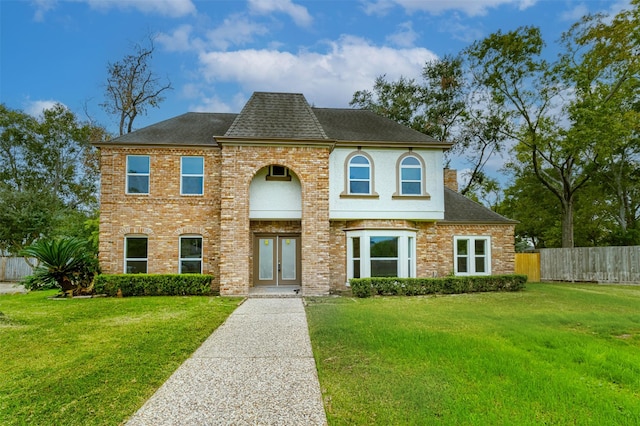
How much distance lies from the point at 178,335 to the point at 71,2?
45.8 feet

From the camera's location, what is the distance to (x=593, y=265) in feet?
74.4

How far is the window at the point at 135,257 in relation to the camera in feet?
54.2

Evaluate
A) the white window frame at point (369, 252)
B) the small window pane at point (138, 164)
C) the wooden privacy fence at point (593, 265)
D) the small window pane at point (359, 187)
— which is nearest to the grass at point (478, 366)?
the white window frame at point (369, 252)

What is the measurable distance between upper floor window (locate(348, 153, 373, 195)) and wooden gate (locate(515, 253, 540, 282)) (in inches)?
527

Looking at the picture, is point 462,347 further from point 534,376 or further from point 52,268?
point 52,268

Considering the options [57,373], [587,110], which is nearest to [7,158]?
[57,373]

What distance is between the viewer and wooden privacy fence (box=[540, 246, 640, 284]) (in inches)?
837

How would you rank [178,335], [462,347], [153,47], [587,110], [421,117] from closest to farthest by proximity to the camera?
[462,347] < [178,335] < [587,110] < [153,47] < [421,117]

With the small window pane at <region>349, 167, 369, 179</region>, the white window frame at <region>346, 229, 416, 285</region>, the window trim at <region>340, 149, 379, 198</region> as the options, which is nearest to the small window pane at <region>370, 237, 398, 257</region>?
the white window frame at <region>346, 229, 416, 285</region>

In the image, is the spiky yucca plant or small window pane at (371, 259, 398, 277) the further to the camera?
Result: small window pane at (371, 259, 398, 277)

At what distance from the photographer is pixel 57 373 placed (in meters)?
5.62

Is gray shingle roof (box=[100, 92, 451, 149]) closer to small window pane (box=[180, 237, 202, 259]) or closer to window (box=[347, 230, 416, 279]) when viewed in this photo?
window (box=[347, 230, 416, 279])

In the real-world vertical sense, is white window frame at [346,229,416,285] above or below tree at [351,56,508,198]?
below

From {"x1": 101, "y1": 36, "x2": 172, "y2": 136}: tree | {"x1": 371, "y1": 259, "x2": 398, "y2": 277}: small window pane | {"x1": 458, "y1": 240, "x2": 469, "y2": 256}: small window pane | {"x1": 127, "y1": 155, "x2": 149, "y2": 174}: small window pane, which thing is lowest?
{"x1": 371, "y1": 259, "x2": 398, "y2": 277}: small window pane
